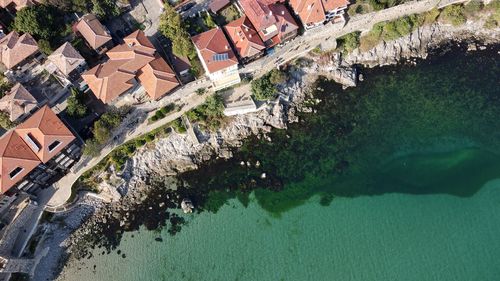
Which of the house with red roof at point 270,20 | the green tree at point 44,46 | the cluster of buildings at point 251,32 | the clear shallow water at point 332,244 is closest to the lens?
the clear shallow water at point 332,244

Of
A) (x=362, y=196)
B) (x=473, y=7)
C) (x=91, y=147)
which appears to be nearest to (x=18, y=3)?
(x=91, y=147)

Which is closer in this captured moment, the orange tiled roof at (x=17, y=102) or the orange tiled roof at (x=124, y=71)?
the orange tiled roof at (x=17, y=102)

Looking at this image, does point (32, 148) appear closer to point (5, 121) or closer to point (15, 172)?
point (15, 172)

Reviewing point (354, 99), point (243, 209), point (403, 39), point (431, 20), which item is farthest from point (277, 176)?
point (431, 20)

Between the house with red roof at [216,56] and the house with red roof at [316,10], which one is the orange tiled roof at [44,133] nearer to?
the house with red roof at [216,56]

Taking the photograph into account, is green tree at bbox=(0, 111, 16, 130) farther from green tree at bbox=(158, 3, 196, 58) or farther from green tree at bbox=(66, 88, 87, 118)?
green tree at bbox=(158, 3, 196, 58)

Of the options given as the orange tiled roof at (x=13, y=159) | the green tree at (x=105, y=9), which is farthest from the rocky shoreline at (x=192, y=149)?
the green tree at (x=105, y=9)
